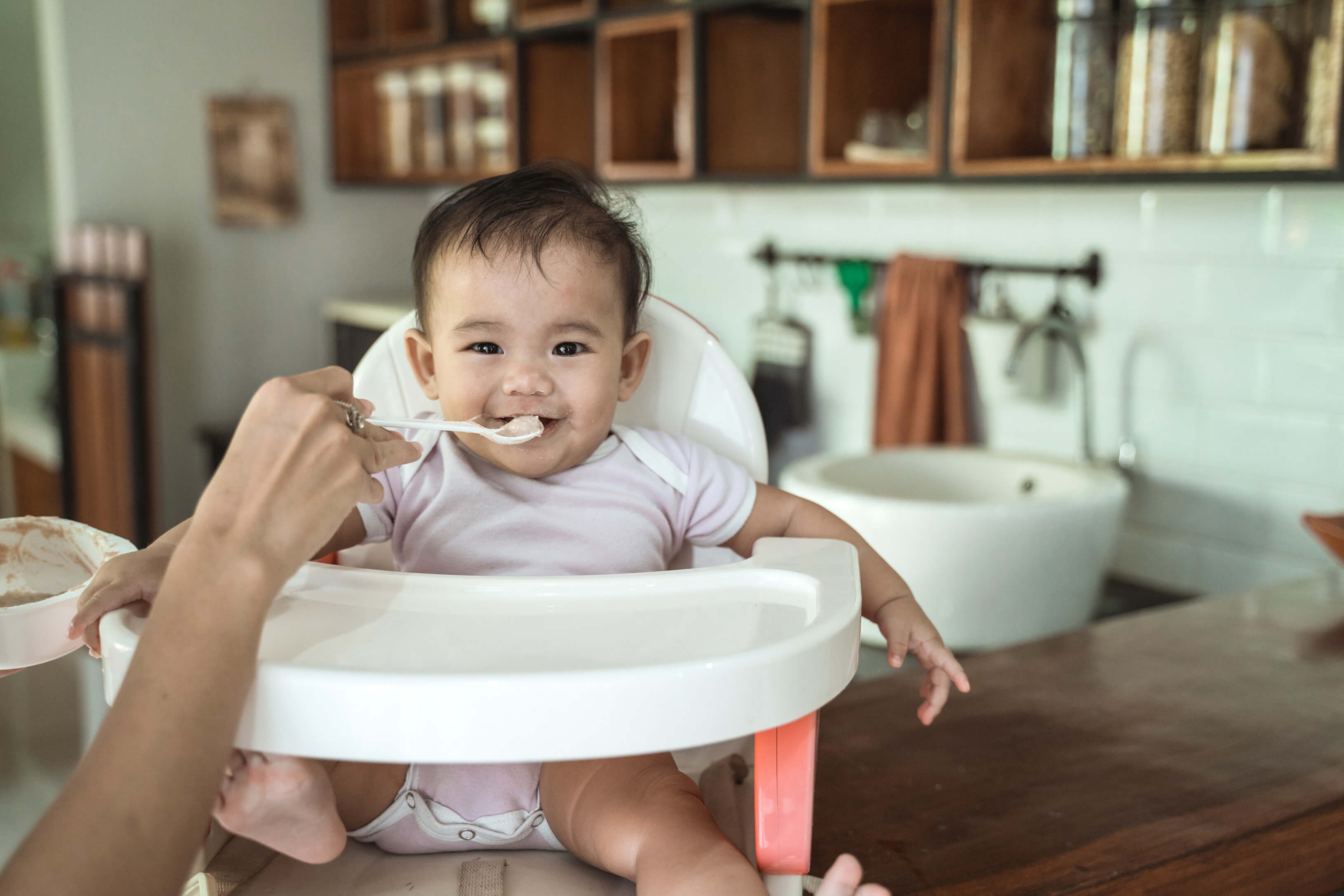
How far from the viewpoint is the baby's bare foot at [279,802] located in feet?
1.99

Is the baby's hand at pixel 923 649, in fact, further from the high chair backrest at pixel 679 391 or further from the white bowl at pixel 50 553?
the white bowl at pixel 50 553

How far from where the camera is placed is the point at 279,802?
616mm

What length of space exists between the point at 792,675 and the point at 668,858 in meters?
0.17

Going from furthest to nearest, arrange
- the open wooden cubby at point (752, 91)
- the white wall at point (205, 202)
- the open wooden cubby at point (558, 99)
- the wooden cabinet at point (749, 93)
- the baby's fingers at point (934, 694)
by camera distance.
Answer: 1. the white wall at point (205, 202)
2. the open wooden cubby at point (558, 99)
3. the open wooden cubby at point (752, 91)
4. the wooden cabinet at point (749, 93)
5. the baby's fingers at point (934, 694)

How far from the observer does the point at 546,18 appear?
2332 millimetres

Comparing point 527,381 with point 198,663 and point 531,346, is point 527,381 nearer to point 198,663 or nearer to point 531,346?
point 531,346

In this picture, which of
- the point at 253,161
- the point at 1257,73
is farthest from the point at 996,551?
the point at 253,161

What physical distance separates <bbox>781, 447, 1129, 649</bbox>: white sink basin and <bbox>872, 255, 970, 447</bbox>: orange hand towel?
15.6 inches

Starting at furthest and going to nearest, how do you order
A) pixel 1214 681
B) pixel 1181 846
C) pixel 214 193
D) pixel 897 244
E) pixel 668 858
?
pixel 214 193
pixel 897 244
pixel 1214 681
pixel 1181 846
pixel 668 858

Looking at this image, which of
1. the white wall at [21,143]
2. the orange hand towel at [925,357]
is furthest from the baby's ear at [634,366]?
the white wall at [21,143]

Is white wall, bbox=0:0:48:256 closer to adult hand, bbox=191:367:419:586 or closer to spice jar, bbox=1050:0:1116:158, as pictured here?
spice jar, bbox=1050:0:1116:158

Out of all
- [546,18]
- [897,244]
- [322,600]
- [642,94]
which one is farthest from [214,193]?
[322,600]

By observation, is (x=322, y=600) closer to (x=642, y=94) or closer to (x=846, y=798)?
(x=846, y=798)

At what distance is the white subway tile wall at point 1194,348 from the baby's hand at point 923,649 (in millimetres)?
956
